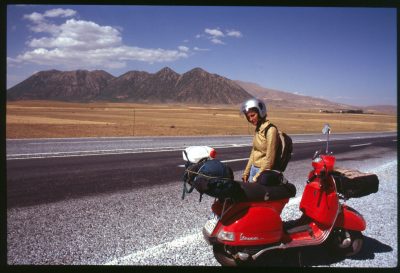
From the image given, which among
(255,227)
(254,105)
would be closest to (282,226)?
(255,227)

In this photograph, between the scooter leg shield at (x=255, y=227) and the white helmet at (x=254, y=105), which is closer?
the scooter leg shield at (x=255, y=227)

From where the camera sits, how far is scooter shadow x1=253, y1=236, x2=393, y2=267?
4.67 meters

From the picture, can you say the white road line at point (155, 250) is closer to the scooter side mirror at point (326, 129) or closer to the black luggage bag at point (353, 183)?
the black luggage bag at point (353, 183)

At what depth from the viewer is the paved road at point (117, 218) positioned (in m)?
4.79

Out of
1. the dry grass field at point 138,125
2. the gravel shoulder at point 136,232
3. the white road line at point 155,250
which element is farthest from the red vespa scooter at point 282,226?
the dry grass field at point 138,125

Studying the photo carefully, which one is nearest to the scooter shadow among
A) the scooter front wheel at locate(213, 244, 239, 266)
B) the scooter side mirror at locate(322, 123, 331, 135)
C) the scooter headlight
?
the scooter front wheel at locate(213, 244, 239, 266)

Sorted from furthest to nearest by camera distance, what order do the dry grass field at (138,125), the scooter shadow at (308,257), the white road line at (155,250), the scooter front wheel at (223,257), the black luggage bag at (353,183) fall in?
the dry grass field at (138,125)
the black luggage bag at (353,183)
the scooter shadow at (308,257)
the white road line at (155,250)
the scooter front wheel at (223,257)

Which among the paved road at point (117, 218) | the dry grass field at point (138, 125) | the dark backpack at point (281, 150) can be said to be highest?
the dark backpack at point (281, 150)

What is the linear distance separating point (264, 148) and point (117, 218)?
300 centimetres

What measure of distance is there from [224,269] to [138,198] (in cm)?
383

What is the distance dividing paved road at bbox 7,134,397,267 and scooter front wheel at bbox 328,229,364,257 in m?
0.12

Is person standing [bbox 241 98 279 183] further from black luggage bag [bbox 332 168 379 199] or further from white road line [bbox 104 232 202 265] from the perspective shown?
white road line [bbox 104 232 202 265]

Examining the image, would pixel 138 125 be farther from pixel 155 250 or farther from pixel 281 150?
pixel 281 150

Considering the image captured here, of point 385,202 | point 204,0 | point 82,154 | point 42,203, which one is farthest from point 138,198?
point 82,154
